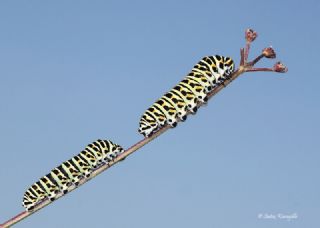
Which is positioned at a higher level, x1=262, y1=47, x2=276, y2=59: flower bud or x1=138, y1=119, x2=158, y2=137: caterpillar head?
x1=262, y1=47, x2=276, y2=59: flower bud

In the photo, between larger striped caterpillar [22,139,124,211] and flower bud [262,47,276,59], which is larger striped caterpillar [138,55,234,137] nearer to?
larger striped caterpillar [22,139,124,211]

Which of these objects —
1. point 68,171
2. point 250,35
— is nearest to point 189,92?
point 68,171

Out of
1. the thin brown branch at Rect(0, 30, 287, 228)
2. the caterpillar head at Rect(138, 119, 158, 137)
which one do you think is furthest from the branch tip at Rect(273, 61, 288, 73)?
the caterpillar head at Rect(138, 119, 158, 137)

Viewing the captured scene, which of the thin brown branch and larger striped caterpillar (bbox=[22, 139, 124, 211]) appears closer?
the thin brown branch

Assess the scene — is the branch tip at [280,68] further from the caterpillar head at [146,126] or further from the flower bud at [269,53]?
the caterpillar head at [146,126]

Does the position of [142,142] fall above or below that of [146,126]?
above

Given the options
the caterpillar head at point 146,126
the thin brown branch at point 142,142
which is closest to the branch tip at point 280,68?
the thin brown branch at point 142,142

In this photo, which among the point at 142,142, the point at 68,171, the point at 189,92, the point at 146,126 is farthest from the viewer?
the point at 68,171

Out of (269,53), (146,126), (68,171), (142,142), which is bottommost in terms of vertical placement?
(68,171)

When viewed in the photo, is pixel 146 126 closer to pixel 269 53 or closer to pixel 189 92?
pixel 189 92

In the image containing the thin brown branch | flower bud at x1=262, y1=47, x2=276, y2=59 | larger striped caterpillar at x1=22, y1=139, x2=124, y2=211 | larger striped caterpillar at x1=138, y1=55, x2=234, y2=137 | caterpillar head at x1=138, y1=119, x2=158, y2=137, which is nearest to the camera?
the thin brown branch
